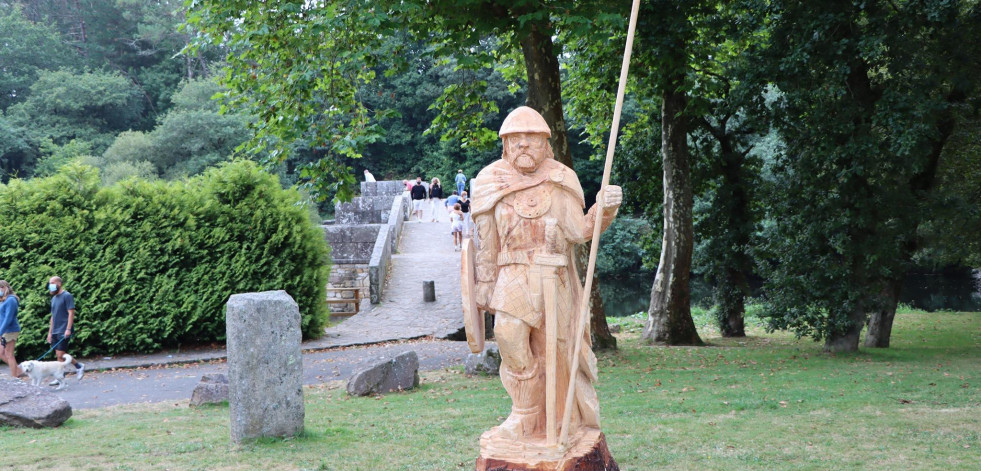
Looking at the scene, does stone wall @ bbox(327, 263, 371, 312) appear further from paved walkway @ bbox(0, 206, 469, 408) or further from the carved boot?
the carved boot

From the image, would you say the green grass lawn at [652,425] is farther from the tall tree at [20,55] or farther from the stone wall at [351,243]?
the tall tree at [20,55]

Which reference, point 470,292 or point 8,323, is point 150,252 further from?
point 470,292

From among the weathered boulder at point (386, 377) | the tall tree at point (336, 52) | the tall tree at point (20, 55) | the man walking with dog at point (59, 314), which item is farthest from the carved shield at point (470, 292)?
the tall tree at point (20, 55)

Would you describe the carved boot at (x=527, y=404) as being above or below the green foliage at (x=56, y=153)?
below

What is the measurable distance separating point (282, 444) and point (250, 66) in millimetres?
8502

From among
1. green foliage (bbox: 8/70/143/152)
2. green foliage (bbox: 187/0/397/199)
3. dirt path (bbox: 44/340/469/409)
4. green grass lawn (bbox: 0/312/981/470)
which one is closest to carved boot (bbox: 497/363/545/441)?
green grass lawn (bbox: 0/312/981/470)

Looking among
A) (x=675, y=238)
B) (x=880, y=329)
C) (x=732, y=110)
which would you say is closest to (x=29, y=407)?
(x=732, y=110)

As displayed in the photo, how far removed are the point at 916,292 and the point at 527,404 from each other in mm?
34627

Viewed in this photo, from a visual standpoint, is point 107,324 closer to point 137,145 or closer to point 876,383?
point 876,383

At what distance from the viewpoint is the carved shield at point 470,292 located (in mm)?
6023

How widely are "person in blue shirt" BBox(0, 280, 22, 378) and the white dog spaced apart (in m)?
0.93

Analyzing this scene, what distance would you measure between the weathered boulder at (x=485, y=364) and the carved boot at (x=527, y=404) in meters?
6.69

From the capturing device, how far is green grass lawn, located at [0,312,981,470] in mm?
7434

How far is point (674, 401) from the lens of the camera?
10125mm
